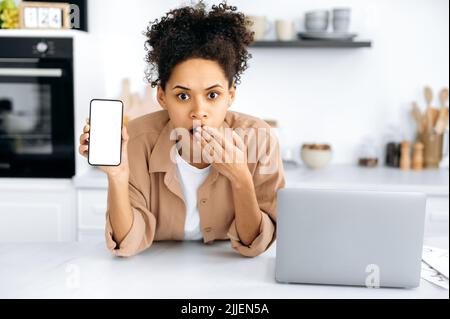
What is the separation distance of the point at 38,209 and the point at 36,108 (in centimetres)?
38

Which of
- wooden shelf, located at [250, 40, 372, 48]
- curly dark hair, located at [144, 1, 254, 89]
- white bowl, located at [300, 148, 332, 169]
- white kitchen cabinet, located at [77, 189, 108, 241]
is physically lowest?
white kitchen cabinet, located at [77, 189, 108, 241]

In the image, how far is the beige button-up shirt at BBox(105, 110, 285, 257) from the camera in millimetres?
1162

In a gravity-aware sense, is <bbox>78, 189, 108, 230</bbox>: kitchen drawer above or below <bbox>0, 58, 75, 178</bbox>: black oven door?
below

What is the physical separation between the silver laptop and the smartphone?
29 cm

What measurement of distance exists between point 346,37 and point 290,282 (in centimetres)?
153

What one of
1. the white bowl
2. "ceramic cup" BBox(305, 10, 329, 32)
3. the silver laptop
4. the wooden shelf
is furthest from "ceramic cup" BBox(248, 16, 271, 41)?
the silver laptop

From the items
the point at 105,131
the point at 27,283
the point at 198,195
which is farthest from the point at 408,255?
the point at 27,283

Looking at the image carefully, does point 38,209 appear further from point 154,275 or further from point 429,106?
point 429,106

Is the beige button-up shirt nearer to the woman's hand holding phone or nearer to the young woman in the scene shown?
the young woman

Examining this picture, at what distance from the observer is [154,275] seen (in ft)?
3.36

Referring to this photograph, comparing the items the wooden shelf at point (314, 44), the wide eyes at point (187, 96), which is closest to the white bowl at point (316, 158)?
the wooden shelf at point (314, 44)

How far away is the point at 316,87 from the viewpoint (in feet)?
8.13

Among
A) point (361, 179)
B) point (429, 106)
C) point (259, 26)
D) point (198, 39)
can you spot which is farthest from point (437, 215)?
point (198, 39)
